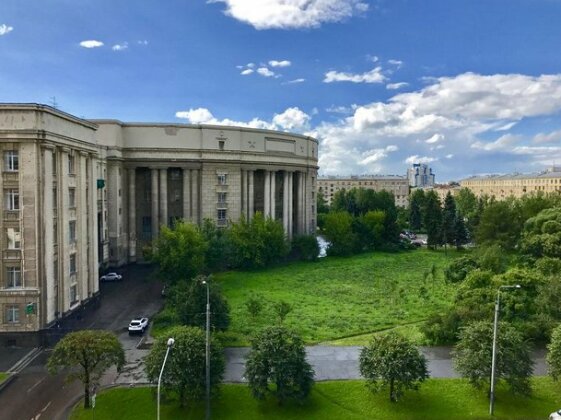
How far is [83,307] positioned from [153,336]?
A: 7.49 meters

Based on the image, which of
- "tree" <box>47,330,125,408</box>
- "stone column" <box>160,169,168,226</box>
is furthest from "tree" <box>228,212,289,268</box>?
"tree" <box>47,330,125,408</box>

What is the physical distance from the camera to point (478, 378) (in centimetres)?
2089

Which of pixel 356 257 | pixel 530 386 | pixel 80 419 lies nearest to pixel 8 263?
pixel 80 419

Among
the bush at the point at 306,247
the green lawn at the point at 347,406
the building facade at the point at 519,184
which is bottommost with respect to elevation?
the green lawn at the point at 347,406

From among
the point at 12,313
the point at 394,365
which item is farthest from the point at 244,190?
the point at 394,365

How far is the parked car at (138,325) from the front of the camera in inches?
1204

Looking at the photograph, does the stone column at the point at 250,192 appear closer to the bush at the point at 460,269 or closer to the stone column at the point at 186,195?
the stone column at the point at 186,195

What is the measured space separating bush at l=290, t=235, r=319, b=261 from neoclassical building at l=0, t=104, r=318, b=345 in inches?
199

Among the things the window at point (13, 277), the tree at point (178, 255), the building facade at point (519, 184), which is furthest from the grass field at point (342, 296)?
the building facade at point (519, 184)

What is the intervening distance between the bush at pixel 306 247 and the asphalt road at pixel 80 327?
1928 centimetres

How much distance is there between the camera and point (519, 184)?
15875 cm

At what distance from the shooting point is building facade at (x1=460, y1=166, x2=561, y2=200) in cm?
14225

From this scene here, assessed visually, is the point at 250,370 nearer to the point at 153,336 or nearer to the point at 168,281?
the point at 153,336

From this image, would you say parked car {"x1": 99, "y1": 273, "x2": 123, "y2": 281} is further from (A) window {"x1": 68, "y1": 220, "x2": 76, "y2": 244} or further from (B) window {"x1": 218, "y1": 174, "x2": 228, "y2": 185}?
(B) window {"x1": 218, "y1": 174, "x2": 228, "y2": 185}
